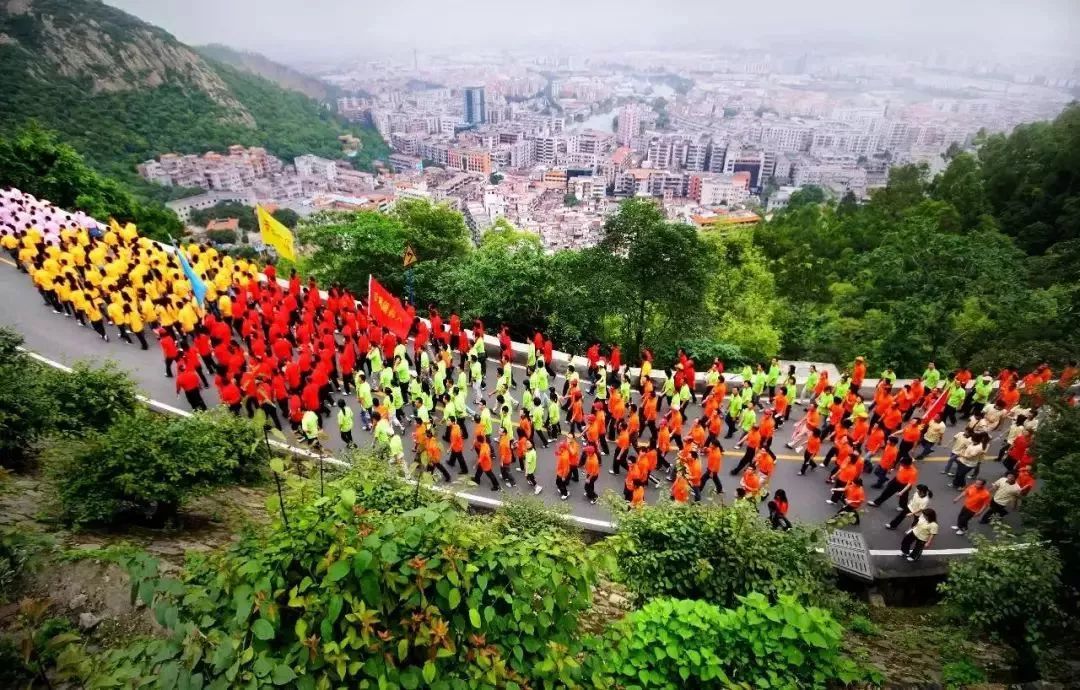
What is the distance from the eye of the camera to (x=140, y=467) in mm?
6137

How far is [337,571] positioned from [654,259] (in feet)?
39.8

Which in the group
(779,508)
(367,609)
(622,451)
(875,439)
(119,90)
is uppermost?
(367,609)

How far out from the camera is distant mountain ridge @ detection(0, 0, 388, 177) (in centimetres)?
7069

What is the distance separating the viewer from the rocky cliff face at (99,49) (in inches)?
3105

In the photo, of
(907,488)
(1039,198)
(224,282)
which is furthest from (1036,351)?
(1039,198)

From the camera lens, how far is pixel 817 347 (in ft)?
65.0

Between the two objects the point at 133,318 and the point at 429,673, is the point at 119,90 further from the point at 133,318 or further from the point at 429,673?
the point at 429,673

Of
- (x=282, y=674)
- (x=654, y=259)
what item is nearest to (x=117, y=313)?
(x=654, y=259)

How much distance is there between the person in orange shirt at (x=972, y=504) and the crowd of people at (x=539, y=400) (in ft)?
0.07

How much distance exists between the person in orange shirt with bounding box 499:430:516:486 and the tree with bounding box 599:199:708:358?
5761 millimetres

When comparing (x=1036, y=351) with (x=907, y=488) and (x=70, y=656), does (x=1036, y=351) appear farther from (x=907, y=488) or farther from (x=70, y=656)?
(x=70, y=656)

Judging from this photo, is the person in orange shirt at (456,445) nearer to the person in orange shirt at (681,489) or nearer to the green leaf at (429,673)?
the person in orange shirt at (681,489)

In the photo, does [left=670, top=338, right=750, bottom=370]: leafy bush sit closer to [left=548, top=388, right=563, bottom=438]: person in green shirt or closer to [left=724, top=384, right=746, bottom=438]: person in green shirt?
[left=724, top=384, right=746, bottom=438]: person in green shirt

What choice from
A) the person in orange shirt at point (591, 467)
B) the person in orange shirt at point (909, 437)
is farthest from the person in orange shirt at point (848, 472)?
the person in orange shirt at point (591, 467)
